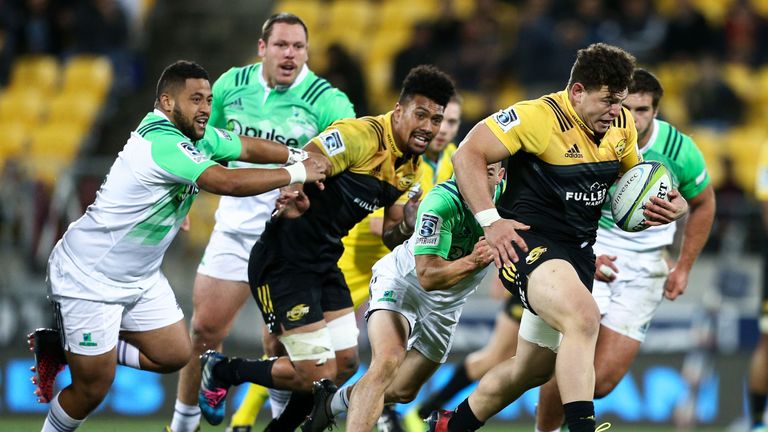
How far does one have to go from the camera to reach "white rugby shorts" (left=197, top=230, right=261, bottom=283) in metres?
8.80

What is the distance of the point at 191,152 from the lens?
23.5 feet

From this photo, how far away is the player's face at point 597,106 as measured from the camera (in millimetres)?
6914

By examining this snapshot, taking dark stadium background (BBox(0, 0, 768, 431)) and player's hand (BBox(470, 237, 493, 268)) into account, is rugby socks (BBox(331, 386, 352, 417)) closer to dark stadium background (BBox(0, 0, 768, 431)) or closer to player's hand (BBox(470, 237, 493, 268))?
player's hand (BBox(470, 237, 493, 268))

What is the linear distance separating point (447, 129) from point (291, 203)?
2101mm

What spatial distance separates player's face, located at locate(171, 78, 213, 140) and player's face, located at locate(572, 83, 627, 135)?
2200 millimetres

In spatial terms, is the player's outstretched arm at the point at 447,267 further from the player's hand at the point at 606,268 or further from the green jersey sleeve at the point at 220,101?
the green jersey sleeve at the point at 220,101

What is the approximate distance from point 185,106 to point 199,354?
6.74ft

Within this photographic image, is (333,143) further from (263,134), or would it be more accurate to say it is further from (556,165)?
(556,165)

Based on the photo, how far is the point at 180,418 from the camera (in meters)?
8.66

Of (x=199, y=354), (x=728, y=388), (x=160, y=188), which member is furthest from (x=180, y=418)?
(x=728, y=388)

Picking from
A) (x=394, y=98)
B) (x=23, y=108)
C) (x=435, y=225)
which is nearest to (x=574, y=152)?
(x=435, y=225)

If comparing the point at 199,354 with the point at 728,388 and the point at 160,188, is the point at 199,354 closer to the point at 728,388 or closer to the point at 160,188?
the point at 160,188

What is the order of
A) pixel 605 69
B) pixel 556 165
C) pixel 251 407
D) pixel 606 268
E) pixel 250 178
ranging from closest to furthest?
pixel 605 69 < pixel 556 165 < pixel 250 178 < pixel 606 268 < pixel 251 407

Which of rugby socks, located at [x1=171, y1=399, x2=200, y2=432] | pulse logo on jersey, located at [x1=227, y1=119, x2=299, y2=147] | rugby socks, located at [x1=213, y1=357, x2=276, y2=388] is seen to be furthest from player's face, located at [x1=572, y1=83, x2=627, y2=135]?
rugby socks, located at [x1=171, y1=399, x2=200, y2=432]
